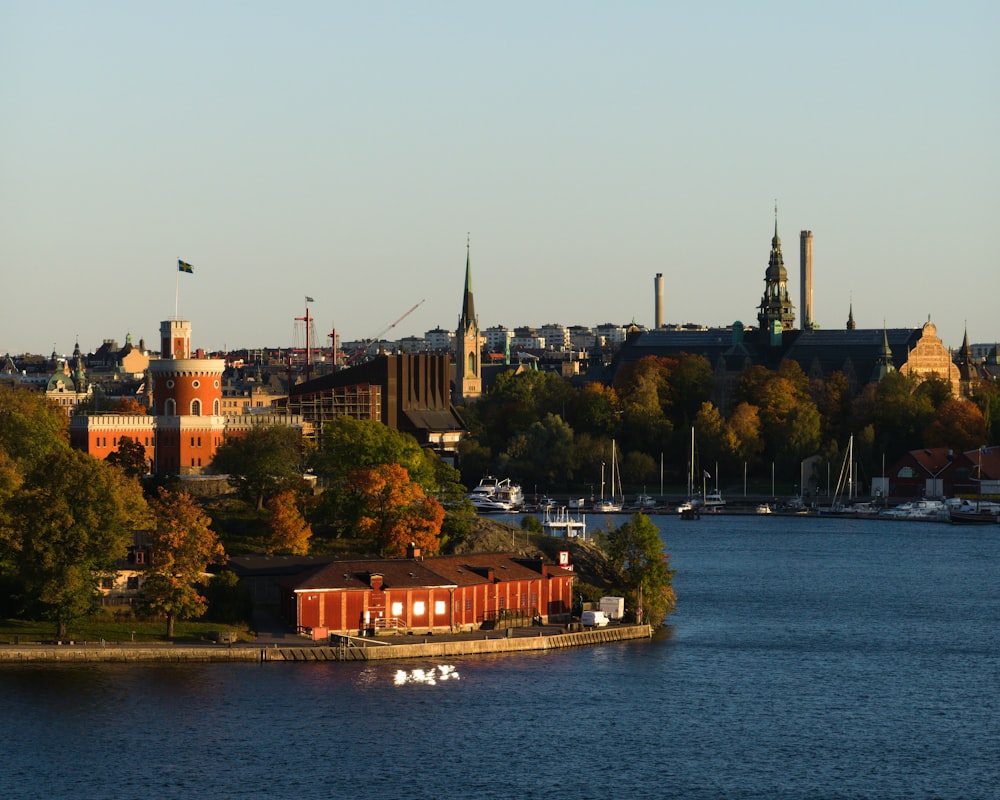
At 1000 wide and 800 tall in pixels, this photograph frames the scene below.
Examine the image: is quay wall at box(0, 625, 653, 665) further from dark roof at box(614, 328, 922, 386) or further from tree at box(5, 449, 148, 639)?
dark roof at box(614, 328, 922, 386)

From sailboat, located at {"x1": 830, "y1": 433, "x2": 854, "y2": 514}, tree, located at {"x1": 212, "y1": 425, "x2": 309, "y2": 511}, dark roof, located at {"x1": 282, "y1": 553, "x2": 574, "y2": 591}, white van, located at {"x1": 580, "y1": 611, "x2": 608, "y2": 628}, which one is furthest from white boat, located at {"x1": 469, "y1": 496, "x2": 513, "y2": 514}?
white van, located at {"x1": 580, "y1": 611, "x2": 608, "y2": 628}

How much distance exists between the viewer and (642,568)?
85125mm

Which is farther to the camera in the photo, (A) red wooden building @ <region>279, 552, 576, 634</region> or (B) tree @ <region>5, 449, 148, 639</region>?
(A) red wooden building @ <region>279, 552, 576, 634</region>

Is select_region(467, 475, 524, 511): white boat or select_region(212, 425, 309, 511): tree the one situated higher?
select_region(212, 425, 309, 511): tree

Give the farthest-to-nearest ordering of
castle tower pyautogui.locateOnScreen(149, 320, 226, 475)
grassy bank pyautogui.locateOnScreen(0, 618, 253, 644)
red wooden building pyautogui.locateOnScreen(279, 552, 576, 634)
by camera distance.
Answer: castle tower pyautogui.locateOnScreen(149, 320, 226, 475) < red wooden building pyautogui.locateOnScreen(279, 552, 576, 634) < grassy bank pyautogui.locateOnScreen(0, 618, 253, 644)

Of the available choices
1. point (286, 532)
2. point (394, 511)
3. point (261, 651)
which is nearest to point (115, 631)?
point (261, 651)

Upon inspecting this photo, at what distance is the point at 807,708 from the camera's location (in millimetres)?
69562

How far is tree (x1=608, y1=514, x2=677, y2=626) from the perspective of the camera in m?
84.8

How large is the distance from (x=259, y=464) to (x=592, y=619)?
22.5m

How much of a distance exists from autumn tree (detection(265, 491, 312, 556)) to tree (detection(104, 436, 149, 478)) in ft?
44.9

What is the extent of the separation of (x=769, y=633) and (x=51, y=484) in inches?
1106

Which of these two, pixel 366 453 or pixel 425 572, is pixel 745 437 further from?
pixel 425 572

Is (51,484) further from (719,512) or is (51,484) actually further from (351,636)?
(719,512)

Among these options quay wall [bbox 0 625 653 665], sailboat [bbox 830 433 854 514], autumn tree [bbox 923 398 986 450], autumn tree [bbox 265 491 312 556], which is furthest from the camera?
autumn tree [bbox 923 398 986 450]
